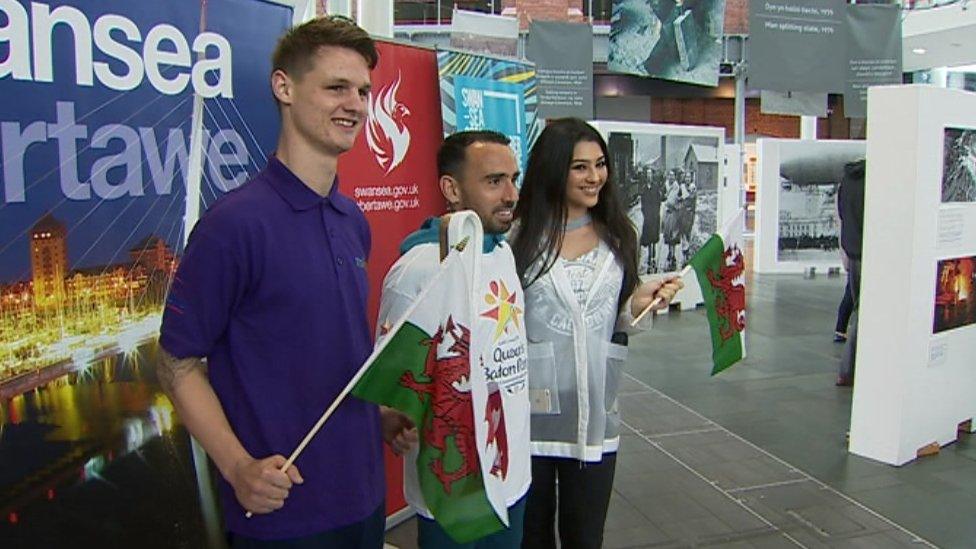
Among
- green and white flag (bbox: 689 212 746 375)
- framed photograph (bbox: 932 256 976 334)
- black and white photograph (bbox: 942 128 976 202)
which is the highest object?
black and white photograph (bbox: 942 128 976 202)

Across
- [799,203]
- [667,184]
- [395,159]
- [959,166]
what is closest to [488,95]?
[395,159]

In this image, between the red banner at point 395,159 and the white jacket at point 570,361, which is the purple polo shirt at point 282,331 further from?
the red banner at point 395,159

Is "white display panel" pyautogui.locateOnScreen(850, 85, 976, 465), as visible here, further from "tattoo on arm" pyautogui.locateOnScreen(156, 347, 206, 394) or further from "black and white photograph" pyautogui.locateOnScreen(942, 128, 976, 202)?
"tattoo on arm" pyautogui.locateOnScreen(156, 347, 206, 394)

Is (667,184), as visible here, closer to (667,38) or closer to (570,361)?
(667,38)

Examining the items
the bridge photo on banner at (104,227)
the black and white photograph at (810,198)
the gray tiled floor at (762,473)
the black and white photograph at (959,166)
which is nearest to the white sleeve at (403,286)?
the bridge photo on banner at (104,227)

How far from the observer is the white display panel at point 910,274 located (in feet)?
14.0

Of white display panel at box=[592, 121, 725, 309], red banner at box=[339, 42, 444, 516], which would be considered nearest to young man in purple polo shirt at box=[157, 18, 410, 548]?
red banner at box=[339, 42, 444, 516]

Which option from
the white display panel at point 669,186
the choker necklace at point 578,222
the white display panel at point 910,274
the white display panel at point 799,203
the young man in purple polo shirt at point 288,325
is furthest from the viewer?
the white display panel at point 799,203

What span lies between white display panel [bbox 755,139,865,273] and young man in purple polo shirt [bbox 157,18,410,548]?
11.8m

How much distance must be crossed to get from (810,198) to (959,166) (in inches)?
335

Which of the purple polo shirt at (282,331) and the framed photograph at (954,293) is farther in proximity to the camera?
the framed photograph at (954,293)

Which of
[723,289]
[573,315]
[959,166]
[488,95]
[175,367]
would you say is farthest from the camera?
[959,166]

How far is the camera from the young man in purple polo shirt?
141cm

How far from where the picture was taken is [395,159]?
3.29 m
